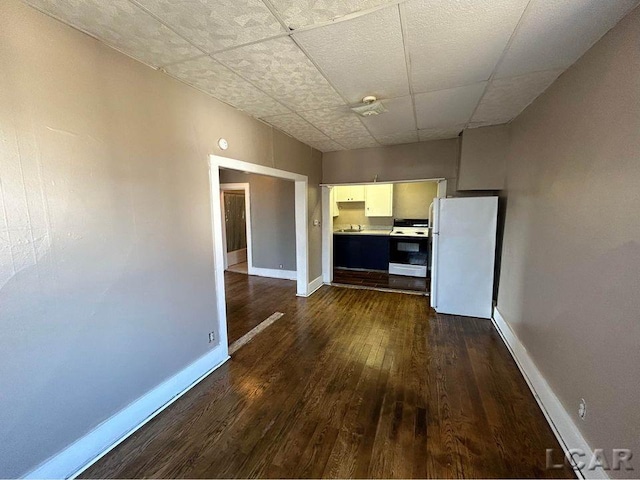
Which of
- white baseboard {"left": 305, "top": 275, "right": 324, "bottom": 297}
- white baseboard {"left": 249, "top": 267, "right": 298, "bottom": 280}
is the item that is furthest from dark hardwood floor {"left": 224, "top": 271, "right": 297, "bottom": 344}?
white baseboard {"left": 305, "top": 275, "right": 324, "bottom": 297}

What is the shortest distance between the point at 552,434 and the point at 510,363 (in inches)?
35.1

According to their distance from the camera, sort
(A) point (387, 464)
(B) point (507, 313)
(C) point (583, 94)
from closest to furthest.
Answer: (A) point (387, 464) → (C) point (583, 94) → (B) point (507, 313)

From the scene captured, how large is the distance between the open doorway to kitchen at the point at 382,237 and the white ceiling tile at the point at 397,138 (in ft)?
4.13

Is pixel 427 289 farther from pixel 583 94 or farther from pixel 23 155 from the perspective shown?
pixel 23 155

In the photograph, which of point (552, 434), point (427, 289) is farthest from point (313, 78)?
point (427, 289)

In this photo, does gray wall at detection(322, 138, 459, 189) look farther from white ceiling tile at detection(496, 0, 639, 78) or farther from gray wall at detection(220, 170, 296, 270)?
white ceiling tile at detection(496, 0, 639, 78)

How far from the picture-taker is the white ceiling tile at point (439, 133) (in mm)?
3525

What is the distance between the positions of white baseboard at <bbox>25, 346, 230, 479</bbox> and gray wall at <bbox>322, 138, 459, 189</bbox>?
360 centimetres

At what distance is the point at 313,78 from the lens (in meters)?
2.10

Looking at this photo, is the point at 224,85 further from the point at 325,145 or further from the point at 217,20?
the point at 325,145

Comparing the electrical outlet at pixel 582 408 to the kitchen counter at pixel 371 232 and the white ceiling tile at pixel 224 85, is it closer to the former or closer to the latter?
the white ceiling tile at pixel 224 85

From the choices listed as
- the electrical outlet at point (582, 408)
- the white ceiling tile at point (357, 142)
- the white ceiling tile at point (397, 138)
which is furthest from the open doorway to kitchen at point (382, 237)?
the electrical outlet at point (582, 408)

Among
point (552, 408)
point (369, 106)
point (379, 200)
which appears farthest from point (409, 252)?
point (552, 408)

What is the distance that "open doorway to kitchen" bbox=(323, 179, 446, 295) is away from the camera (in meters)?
5.56
